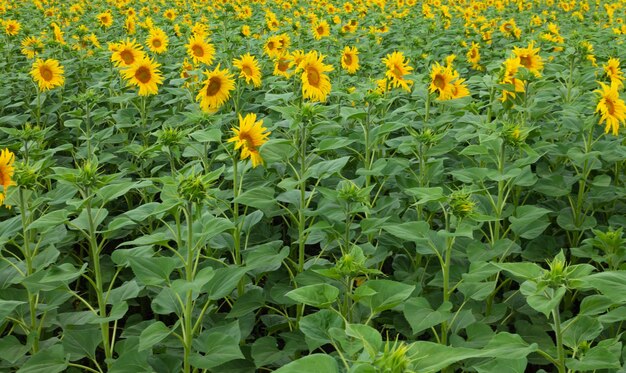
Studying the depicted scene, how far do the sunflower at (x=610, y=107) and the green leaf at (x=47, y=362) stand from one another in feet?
6.70

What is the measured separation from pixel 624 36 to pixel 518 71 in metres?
3.66

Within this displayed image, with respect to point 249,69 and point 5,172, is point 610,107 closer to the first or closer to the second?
point 249,69

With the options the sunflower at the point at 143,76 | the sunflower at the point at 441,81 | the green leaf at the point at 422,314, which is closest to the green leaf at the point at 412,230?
the green leaf at the point at 422,314

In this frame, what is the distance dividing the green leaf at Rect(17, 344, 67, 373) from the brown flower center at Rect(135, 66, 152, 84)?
2013 millimetres

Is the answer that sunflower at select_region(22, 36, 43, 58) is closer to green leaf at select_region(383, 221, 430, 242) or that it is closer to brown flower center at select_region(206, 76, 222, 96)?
brown flower center at select_region(206, 76, 222, 96)

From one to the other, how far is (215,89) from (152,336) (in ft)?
5.43

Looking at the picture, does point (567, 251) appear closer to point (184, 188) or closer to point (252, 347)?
point (252, 347)

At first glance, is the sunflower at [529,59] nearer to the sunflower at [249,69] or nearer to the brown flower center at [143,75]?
the sunflower at [249,69]

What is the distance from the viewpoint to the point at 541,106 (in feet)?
9.77

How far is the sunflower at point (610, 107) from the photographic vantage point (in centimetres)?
237

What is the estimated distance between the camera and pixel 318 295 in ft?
4.63

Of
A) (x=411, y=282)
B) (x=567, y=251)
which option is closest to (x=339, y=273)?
(x=411, y=282)

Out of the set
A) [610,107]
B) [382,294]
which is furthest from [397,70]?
[382,294]

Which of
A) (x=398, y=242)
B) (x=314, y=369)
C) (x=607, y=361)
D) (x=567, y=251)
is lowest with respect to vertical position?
(x=567, y=251)
